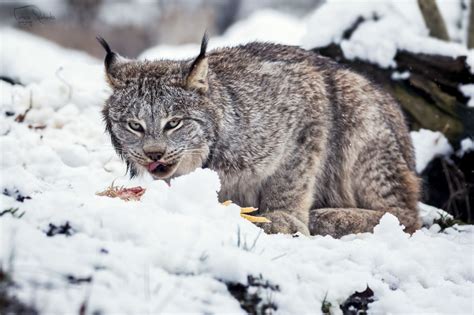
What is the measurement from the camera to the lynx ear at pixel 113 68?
4938 millimetres

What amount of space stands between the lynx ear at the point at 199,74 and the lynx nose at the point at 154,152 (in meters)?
0.52

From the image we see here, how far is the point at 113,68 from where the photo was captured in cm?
505

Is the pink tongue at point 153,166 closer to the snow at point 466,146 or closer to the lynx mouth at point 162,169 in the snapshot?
→ the lynx mouth at point 162,169

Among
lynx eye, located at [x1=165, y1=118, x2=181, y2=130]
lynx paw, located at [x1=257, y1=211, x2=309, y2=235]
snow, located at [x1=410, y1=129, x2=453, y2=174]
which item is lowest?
lynx paw, located at [x1=257, y1=211, x2=309, y2=235]

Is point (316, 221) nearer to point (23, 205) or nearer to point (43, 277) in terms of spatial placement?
point (23, 205)

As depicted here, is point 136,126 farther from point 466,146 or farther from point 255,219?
point 466,146

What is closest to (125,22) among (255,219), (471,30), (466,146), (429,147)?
(471,30)

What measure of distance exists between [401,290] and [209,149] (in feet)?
5.73

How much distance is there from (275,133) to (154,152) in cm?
101

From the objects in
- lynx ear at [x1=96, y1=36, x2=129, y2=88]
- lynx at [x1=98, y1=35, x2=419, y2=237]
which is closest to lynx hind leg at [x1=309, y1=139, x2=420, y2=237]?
lynx at [x1=98, y1=35, x2=419, y2=237]

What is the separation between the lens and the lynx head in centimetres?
466

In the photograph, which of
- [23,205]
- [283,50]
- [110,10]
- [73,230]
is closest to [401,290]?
[73,230]

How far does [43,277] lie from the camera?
9.13 ft

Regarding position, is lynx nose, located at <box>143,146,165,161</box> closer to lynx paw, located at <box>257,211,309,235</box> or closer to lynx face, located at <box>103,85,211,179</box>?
lynx face, located at <box>103,85,211,179</box>
